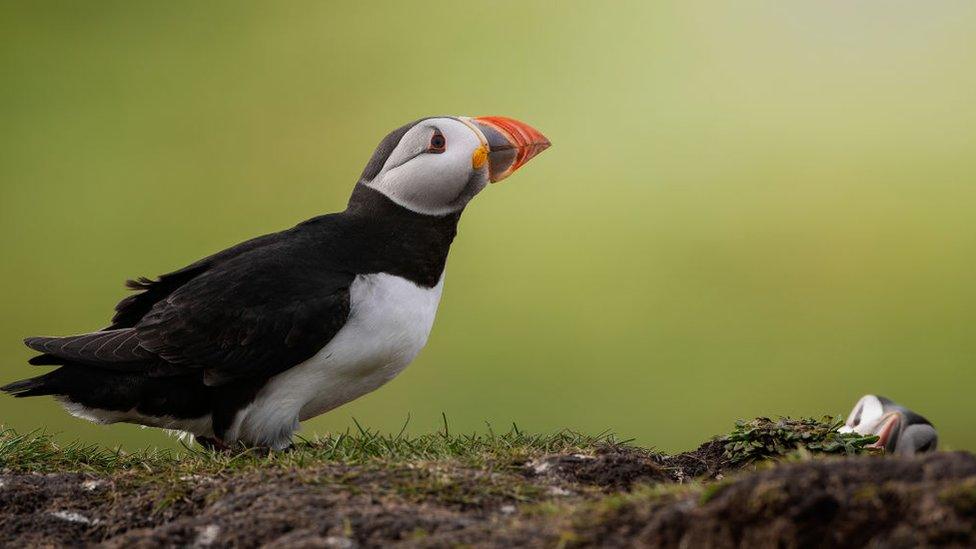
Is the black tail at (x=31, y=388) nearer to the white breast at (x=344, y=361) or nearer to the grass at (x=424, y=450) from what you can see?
the grass at (x=424, y=450)

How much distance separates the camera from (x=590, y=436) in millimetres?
6164

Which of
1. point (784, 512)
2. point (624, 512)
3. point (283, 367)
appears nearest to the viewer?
point (784, 512)

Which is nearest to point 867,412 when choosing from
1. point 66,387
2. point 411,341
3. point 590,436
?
point 590,436

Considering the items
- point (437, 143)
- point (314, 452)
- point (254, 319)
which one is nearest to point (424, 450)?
point (314, 452)

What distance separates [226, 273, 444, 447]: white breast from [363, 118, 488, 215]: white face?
21.1 inches

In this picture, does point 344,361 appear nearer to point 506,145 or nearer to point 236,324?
point 236,324

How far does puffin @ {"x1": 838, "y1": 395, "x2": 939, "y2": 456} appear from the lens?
6.78m

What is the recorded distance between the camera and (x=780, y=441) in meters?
5.90

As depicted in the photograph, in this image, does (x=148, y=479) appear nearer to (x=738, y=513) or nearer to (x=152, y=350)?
(x=152, y=350)

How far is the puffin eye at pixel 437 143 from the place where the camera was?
655 centimetres

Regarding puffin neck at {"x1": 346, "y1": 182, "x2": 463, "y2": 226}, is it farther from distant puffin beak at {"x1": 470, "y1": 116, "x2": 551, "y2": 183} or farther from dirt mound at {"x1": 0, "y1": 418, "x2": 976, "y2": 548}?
dirt mound at {"x1": 0, "y1": 418, "x2": 976, "y2": 548}

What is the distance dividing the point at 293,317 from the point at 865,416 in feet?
12.8

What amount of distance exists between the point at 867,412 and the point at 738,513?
173 inches

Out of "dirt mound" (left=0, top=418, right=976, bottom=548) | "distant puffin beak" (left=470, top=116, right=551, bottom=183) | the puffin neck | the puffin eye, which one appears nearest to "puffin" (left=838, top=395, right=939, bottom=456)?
"dirt mound" (left=0, top=418, right=976, bottom=548)
